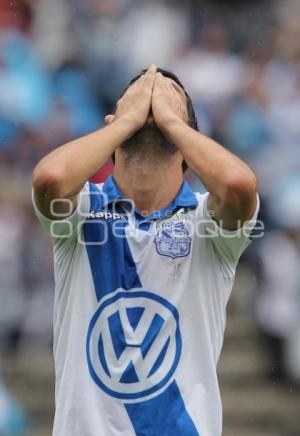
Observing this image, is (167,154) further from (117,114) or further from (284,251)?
(284,251)

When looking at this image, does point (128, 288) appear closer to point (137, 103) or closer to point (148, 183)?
point (148, 183)

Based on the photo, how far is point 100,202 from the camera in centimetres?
272

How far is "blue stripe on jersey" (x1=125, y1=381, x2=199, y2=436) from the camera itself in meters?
2.59

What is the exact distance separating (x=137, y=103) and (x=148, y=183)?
252 mm

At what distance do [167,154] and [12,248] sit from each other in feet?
10.2

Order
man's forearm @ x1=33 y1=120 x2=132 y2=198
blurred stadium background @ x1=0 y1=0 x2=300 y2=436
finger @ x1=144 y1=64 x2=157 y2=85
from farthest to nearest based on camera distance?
1. blurred stadium background @ x1=0 y1=0 x2=300 y2=436
2. finger @ x1=144 y1=64 x2=157 y2=85
3. man's forearm @ x1=33 y1=120 x2=132 y2=198

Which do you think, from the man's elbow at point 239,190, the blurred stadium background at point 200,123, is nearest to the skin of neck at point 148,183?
the man's elbow at point 239,190

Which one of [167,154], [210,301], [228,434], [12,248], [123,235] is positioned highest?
[12,248]

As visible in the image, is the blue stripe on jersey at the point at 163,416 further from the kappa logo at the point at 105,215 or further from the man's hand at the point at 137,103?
the man's hand at the point at 137,103

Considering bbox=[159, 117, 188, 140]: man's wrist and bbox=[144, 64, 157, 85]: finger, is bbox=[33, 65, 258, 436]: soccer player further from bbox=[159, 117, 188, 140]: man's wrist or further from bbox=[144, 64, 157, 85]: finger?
bbox=[144, 64, 157, 85]: finger

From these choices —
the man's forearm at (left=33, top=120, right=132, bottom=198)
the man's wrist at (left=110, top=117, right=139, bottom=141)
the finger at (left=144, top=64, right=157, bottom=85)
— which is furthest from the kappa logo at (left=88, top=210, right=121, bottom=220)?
the finger at (left=144, top=64, right=157, bottom=85)

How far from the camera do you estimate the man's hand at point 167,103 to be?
2.71 m

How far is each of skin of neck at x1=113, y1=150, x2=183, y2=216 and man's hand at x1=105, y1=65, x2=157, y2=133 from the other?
0.38 feet

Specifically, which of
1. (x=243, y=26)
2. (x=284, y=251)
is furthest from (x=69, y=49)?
(x=284, y=251)
